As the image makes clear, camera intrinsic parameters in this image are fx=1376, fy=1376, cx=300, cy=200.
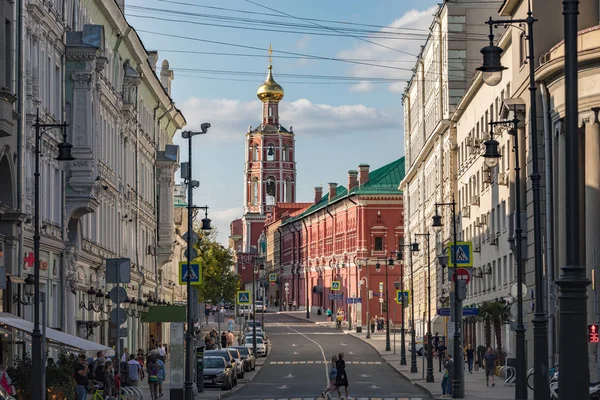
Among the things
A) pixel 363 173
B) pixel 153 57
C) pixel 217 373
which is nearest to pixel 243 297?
pixel 153 57

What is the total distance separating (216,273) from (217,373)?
7154 cm

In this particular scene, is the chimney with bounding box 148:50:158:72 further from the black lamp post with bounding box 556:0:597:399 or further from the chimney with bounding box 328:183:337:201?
the chimney with bounding box 328:183:337:201

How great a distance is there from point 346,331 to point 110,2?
227 ft

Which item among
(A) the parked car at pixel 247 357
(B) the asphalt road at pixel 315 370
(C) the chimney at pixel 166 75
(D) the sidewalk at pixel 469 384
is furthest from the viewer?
(C) the chimney at pixel 166 75

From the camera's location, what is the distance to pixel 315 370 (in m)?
68.8

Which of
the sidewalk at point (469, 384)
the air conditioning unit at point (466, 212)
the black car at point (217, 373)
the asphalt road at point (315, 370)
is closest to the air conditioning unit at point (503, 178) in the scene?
the sidewalk at point (469, 384)

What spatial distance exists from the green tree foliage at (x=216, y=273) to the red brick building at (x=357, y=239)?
37.4 feet

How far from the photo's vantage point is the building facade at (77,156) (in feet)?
120

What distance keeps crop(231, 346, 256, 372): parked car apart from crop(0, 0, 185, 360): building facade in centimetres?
499

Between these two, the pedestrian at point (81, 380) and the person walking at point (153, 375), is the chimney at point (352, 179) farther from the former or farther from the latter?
the pedestrian at point (81, 380)

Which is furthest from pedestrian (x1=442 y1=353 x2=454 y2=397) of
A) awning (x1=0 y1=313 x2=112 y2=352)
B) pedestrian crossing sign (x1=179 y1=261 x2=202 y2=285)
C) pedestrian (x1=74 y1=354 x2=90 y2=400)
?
awning (x1=0 y1=313 x2=112 y2=352)

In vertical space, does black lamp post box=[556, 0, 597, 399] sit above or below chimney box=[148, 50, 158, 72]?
below

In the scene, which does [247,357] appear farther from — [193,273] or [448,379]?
[193,273]

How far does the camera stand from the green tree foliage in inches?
4759
